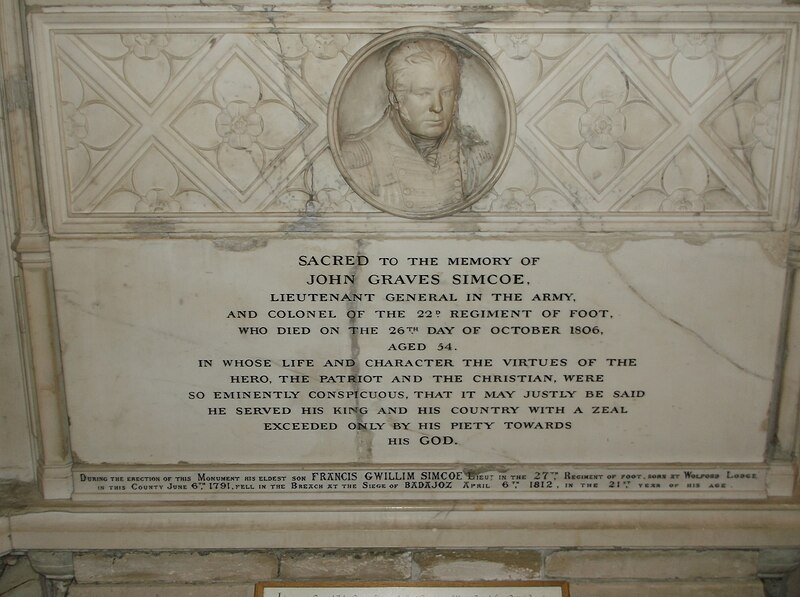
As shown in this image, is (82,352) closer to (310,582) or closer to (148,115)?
(148,115)

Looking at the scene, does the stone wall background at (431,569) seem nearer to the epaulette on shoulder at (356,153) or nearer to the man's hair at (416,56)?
the epaulette on shoulder at (356,153)

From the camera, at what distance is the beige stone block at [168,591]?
10.7 feet

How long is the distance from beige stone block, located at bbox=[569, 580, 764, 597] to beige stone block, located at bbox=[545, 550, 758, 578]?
4cm

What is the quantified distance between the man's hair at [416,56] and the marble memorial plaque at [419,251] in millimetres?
12

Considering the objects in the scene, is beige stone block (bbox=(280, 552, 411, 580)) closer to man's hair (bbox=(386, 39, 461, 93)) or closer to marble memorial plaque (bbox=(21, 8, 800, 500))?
marble memorial plaque (bbox=(21, 8, 800, 500))

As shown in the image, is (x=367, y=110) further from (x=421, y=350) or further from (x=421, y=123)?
(x=421, y=350)

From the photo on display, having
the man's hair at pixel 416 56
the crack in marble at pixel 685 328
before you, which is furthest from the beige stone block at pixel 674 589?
the man's hair at pixel 416 56

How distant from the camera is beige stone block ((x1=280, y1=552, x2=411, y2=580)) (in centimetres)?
325

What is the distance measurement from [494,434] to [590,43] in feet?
5.39

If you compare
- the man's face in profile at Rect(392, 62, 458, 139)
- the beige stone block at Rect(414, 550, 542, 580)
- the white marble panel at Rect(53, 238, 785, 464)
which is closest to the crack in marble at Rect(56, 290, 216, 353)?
the white marble panel at Rect(53, 238, 785, 464)

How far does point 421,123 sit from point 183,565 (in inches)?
84.7

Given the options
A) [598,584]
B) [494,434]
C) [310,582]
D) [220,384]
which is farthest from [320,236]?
[598,584]

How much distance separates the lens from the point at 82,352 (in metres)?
3.16

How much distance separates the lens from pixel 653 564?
325cm
